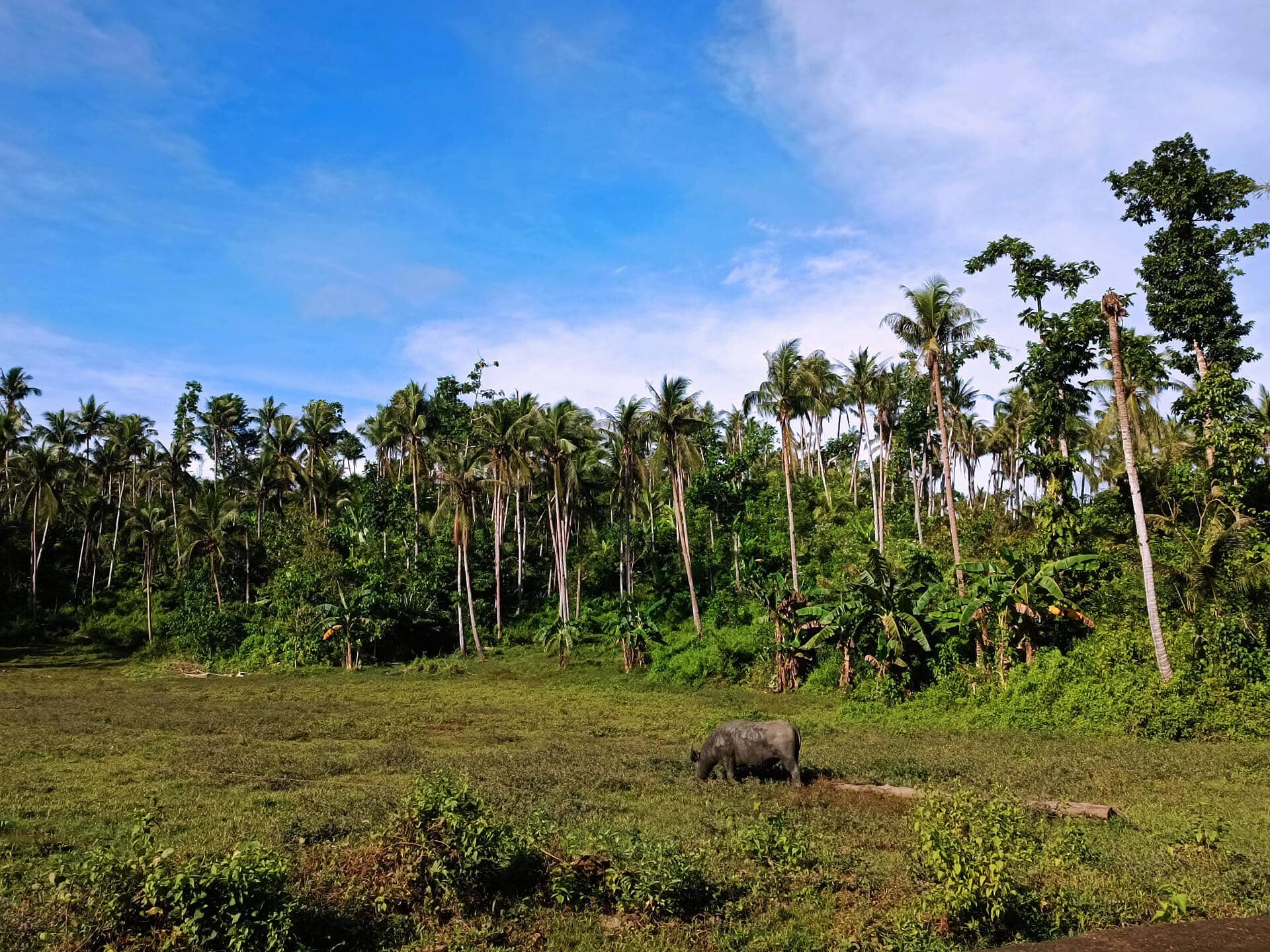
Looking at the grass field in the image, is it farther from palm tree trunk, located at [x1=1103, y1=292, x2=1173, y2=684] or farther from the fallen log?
palm tree trunk, located at [x1=1103, y1=292, x2=1173, y2=684]

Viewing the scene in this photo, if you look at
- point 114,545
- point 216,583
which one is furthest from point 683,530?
point 114,545

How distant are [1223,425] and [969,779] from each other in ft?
44.6

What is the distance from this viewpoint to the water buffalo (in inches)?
532

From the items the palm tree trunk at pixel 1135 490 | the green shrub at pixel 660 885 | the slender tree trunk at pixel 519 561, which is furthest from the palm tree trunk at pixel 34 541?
the palm tree trunk at pixel 1135 490

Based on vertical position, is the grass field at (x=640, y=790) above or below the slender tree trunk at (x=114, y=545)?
below

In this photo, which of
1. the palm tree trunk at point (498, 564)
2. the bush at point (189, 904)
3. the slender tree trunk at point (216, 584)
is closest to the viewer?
the bush at point (189, 904)

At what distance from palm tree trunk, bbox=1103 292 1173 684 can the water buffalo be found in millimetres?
10734

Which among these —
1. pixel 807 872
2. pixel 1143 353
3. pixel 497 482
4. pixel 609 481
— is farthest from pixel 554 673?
pixel 807 872

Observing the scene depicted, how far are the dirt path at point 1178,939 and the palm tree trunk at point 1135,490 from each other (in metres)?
16.2

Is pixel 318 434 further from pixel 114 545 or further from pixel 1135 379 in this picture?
pixel 1135 379

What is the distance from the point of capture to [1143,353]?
24.0 meters

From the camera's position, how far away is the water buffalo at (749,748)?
13.5 m

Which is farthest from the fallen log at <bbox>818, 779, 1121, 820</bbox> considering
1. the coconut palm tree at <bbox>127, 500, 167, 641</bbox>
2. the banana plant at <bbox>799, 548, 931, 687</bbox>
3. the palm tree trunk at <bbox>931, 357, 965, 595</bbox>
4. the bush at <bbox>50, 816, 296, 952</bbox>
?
the coconut palm tree at <bbox>127, 500, 167, 641</bbox>

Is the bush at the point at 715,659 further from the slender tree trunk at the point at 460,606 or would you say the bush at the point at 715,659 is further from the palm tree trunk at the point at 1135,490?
the palm tree trunk at the point at 1135,490
